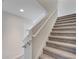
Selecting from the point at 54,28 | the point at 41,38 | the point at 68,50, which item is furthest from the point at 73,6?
the point at 68,50

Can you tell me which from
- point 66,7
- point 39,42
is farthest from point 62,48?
point 66,7

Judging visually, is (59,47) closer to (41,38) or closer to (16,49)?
(41,38)

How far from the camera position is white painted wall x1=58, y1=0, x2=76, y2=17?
5.39 m

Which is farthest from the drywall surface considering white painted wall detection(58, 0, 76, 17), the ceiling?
white painted wall detection(58, 0, 76, 17)

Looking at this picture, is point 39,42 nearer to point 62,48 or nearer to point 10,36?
point 62,48

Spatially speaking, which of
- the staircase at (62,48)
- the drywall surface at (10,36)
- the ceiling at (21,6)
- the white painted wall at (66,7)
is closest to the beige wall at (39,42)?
the staircase at (62,48)

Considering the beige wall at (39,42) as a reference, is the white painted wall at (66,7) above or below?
above

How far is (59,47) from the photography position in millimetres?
2668

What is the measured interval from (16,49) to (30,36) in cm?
336

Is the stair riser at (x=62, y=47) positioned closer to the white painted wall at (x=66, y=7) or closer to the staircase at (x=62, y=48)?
the staircase at (x=62, y=48)

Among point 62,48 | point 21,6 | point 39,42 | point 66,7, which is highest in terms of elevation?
point 66,7

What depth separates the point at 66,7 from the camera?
228 inches

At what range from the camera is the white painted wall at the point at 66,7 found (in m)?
5.39

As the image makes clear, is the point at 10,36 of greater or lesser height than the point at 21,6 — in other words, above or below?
below
